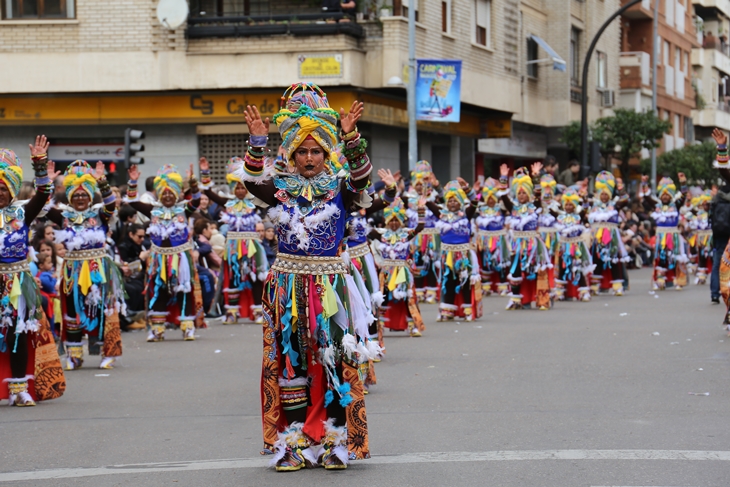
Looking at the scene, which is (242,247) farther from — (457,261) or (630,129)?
(630,129)

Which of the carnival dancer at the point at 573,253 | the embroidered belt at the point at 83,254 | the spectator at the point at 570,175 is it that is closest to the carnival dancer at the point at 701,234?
the spectator at the point at 570,175

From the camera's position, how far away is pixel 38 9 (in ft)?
91.9

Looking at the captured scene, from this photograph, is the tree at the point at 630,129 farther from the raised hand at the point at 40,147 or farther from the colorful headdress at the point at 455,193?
the raised hand at the point at 40,147

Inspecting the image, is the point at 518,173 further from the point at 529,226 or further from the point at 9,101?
the point at 9,101

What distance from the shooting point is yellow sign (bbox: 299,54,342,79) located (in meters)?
27.1

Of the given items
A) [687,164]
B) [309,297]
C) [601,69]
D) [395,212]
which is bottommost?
[309,297]

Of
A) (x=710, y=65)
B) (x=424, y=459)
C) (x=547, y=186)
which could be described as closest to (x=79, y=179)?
(x=424, y=459)

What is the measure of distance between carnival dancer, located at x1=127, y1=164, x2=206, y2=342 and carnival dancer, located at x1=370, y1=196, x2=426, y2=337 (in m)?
2.42

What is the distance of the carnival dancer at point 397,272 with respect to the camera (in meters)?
14.3

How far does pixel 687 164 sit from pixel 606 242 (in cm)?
2575

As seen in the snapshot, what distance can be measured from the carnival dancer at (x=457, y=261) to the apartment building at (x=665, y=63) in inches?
1253

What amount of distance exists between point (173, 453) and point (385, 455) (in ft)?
4.55

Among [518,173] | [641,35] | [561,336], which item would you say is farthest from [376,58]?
[641,35]

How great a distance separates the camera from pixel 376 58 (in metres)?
27.9
